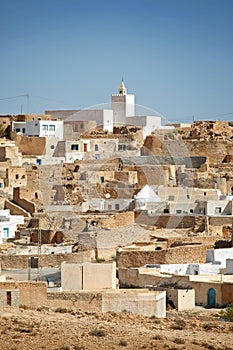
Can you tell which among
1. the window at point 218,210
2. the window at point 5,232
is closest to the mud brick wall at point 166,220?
the window at point 218,210

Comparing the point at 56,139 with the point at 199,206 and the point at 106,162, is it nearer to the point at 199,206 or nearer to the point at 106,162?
the point at 106,162

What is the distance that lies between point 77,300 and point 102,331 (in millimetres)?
3331

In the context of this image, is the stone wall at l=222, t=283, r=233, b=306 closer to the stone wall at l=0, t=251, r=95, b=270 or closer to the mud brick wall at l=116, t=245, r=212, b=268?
the mud brick wall at l=116, t=245, r=212, b=268

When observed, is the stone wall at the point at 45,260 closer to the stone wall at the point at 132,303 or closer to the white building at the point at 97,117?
the stone wall at the point at 132,303

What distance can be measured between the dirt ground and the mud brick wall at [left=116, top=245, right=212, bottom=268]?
6712 millimetres

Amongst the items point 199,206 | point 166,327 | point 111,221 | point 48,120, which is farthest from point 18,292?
point 48,120

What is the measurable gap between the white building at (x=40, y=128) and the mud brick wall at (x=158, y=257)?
19.5 metres

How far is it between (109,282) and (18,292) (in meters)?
3.00

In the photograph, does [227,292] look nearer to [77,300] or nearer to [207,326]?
[207,326]

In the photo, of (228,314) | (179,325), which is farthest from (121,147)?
(179,325)

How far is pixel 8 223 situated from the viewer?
32.8 meters

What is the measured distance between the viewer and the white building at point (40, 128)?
47438 mm

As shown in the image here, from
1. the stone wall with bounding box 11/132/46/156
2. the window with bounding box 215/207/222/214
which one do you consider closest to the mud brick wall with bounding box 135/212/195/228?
the window with bounding box 215/207/222/214

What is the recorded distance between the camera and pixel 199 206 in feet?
118
